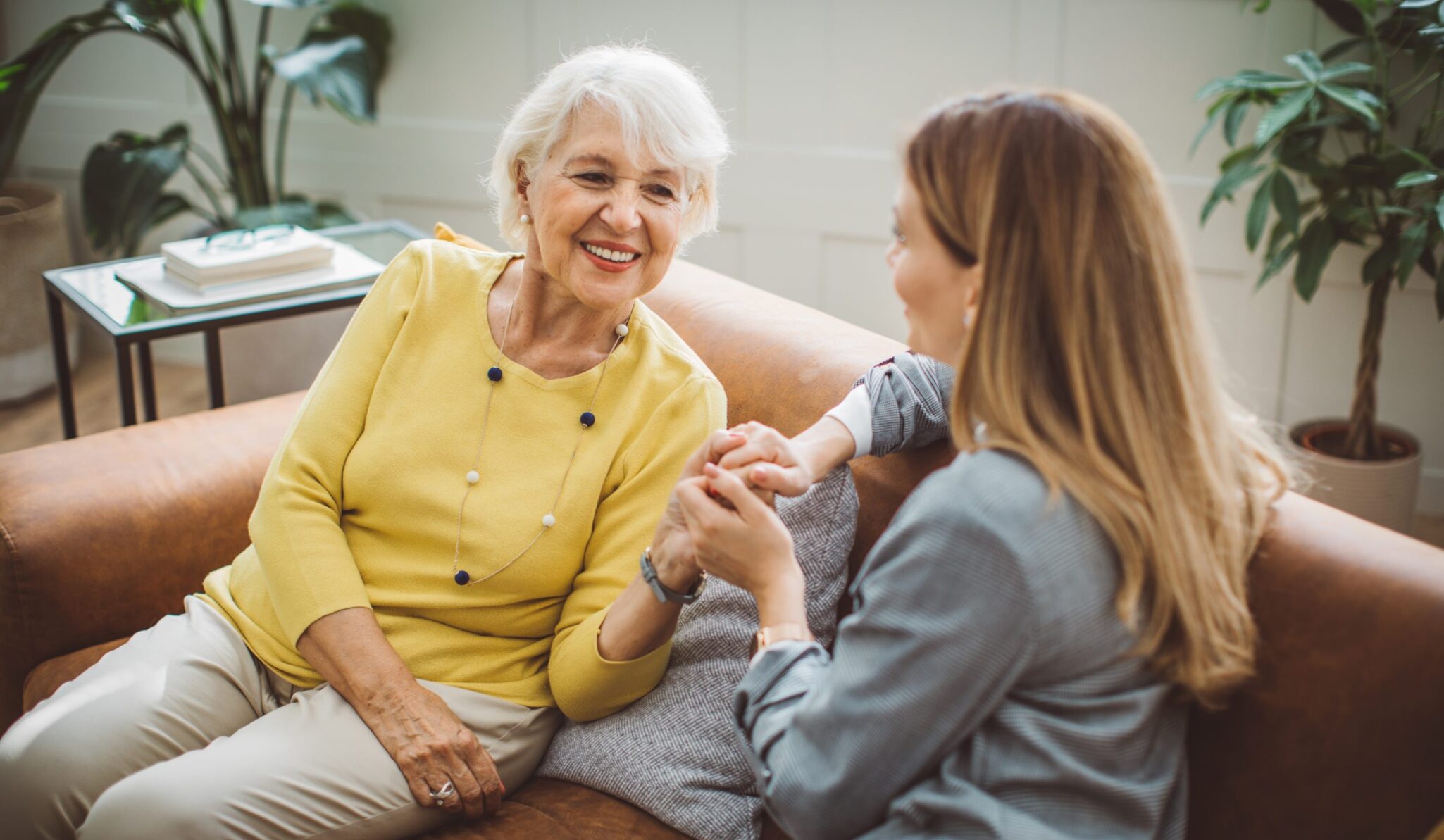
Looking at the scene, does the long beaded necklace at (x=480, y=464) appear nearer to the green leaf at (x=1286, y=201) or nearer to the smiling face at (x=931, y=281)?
the smiling face at (x=931, y=281)

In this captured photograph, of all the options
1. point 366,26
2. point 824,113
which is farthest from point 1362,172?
point 366,26

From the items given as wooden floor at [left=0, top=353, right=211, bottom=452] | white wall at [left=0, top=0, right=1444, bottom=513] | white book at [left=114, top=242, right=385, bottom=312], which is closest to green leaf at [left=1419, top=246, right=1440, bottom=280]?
white wall at [left=0, top=0, right=1444, bottom=513]

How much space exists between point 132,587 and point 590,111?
97cm

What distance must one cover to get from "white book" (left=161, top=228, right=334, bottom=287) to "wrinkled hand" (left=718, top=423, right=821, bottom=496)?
139 cm

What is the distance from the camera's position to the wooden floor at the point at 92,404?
3477 millimetres

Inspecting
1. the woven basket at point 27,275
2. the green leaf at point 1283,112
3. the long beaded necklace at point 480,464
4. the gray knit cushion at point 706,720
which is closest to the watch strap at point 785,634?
the gray knit cushion at point 706,720

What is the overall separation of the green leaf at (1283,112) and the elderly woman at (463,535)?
130 cm

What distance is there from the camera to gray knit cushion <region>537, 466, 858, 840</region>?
1.34 metres

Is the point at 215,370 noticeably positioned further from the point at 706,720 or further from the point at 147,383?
the point at 706,720

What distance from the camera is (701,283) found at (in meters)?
1.92

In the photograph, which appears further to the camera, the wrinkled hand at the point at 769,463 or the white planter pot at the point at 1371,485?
the white planter pot at the point at 1371,485

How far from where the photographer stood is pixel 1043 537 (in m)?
0.92

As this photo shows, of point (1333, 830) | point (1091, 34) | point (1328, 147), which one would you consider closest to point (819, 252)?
point (1091, 34)

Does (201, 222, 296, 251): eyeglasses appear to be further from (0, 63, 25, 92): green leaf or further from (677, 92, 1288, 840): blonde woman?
(677, 92, 1288, 840): blonde woman
